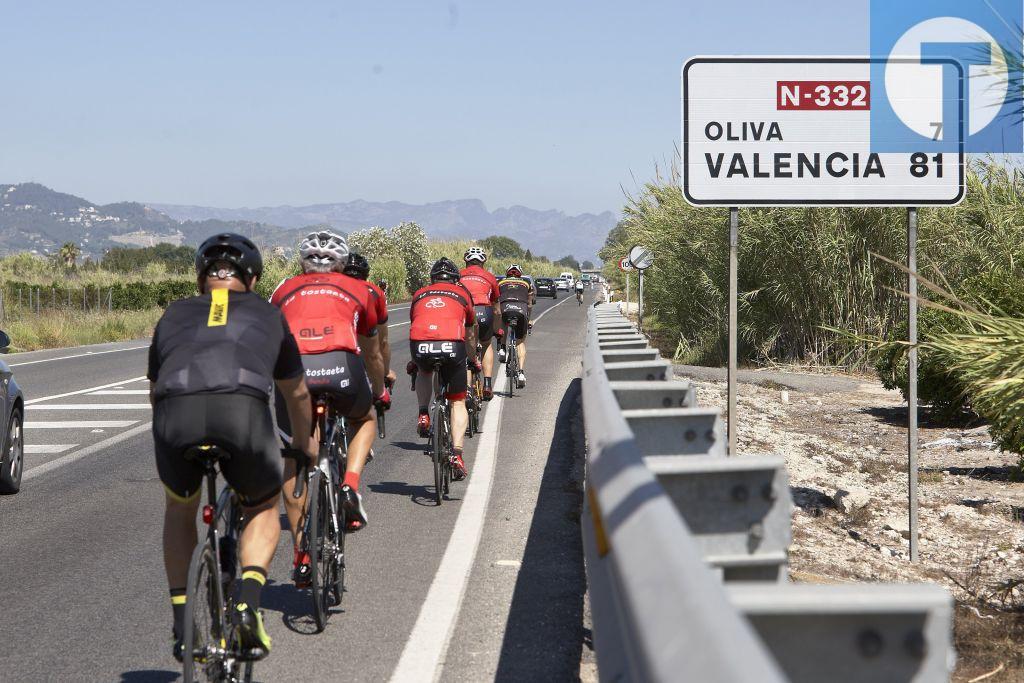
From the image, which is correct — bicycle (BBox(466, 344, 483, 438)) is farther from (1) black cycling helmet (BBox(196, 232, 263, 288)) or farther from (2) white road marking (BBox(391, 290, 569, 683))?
(1) black cycling helmet (BBox(196, 232, 263, 288))

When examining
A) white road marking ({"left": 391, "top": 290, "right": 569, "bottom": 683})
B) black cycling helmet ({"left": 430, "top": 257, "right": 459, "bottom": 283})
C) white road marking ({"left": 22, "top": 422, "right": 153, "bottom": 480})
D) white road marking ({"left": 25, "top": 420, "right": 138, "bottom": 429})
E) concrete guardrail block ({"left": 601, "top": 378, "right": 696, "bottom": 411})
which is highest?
black cycling helmet ({"left": 430, "top": 257, "right": 459, "bottom": 283})

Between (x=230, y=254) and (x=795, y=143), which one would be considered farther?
(x=795, y=143)

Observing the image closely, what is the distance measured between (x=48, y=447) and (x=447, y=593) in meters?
7.43

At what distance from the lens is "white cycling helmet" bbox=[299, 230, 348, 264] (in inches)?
247

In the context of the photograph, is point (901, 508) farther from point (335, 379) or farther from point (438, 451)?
point (335, 379)

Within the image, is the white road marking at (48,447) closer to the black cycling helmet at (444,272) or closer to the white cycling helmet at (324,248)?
the black cycling helmet at (444,272)

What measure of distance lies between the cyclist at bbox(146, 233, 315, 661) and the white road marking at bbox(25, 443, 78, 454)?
8.29 meters

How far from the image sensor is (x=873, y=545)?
809 cm

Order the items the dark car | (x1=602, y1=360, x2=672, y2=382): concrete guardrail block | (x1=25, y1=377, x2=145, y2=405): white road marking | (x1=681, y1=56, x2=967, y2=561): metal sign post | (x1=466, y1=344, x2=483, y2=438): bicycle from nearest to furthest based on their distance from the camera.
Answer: (x1=602, y1=360, x2=672, y2=382): concrete guardrail block < (x1=681, y1=56, x2=967, y2=561): metal sign post < (x1=466, y1=344, x2=483, y2=438): bicycle < (x1=25, y1=377, x2=145, y2=405): white road marking < the dark car

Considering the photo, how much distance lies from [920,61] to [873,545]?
3.27 meters

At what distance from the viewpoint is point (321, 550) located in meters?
5.78

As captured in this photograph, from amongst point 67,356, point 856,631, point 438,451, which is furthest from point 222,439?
point 67,356

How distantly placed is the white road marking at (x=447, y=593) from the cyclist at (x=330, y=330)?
64 centimetres

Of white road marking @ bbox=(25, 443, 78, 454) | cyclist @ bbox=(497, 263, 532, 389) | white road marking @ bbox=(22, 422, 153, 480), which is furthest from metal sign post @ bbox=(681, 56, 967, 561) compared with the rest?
cyclist @ bbox=(497, 263, 532, 389)
